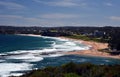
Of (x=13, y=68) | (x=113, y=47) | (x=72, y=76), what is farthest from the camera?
(x=113, y=47)

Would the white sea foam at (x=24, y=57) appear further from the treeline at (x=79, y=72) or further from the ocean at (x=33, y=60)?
the treeline at (x=79, y=72)

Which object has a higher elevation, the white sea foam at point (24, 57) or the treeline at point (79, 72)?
the treeline at point (79, 72)

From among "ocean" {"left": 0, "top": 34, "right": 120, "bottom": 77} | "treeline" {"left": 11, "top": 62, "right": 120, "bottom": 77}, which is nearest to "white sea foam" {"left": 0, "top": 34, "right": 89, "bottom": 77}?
"ocean" {"left": 0, "top": 34, "right": 120, "bottom": 77}

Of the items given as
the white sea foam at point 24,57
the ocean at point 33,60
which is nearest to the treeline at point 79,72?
the ocean at point 33,60

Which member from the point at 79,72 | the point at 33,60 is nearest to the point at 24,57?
the point at 33,60

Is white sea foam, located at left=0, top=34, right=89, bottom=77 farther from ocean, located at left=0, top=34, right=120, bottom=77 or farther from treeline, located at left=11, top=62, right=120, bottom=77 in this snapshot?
treeline, located at left=11, top=62, right=120, bottom=77

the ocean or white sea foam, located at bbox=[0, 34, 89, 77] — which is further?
the ocean

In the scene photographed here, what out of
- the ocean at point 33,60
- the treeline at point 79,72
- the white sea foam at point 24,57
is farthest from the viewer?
the ocean at point 33,60

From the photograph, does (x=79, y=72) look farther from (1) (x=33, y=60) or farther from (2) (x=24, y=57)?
(2) (x=24, y=57)

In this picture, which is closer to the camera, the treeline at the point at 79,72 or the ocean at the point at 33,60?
the treeline at the point at 79,72

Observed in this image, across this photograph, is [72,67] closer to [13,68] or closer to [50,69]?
[50,69]

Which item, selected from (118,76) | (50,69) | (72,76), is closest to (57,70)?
(50,69)
